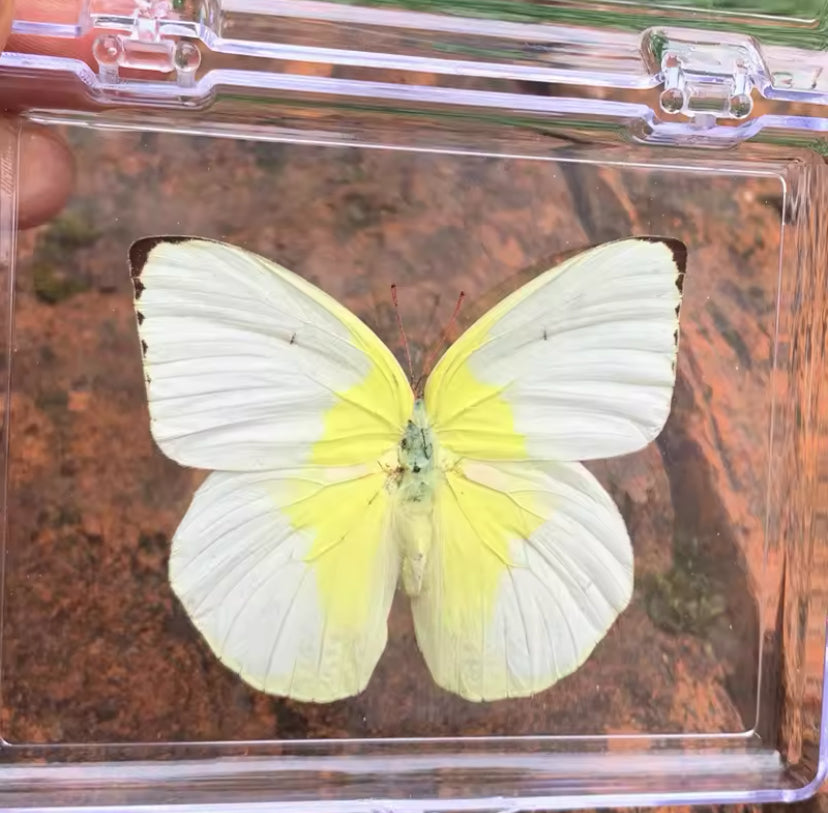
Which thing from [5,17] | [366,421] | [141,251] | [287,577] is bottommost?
[287,577]

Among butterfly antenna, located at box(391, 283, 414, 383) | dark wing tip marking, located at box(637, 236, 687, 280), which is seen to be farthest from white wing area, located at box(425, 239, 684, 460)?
butterfly antenna, located at box(391, 283, 414, 383)

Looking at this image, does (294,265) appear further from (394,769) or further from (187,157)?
(394,769)

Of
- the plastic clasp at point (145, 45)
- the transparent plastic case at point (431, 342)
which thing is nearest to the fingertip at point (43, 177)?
the transparent plastic case at point (431, 342)

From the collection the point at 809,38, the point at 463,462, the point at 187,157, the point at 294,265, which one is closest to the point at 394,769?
the point at 463,462

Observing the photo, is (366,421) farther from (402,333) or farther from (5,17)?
(5,17)

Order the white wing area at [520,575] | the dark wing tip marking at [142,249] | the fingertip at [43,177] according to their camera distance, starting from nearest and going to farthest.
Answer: the dark wing tip marking at [142,249] < the white wing area at [520,575] < the fingertip at [43,177]

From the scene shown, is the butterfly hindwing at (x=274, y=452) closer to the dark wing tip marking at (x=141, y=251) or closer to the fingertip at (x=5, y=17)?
the dark wing tip marking at (x=141, y=251)

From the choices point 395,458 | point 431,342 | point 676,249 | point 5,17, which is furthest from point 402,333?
point 5,17

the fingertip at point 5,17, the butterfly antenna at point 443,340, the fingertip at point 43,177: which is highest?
the fingertip at point 5,17
